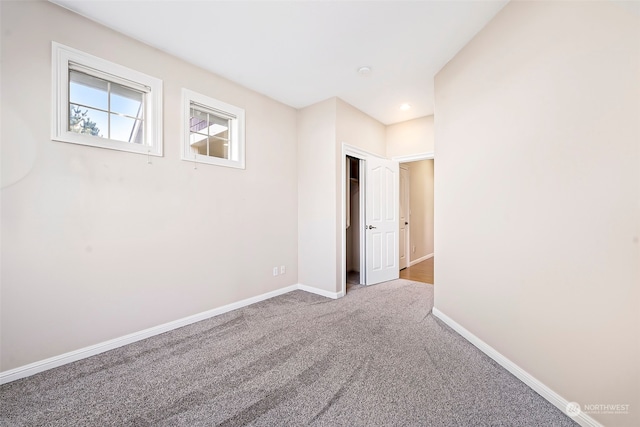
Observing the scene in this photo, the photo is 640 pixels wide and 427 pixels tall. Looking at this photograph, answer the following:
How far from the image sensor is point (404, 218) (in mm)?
5234

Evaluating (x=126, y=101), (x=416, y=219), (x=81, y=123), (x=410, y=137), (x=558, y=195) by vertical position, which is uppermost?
(x=410, y=137)

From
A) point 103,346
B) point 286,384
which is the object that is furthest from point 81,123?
point 286,384

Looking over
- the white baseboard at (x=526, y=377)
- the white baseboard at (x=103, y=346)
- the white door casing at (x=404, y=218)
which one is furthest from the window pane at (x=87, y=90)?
the white door casing at (x=404, y=218)

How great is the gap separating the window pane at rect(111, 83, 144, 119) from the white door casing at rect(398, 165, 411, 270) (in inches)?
175

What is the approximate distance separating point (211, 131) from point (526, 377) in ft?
12.0

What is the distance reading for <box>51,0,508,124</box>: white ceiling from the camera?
1920 millimetres

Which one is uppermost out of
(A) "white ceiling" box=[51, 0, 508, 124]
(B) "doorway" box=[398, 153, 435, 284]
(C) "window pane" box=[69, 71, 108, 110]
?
(A) "white ceiling" box=[51, 0, 508, 124]

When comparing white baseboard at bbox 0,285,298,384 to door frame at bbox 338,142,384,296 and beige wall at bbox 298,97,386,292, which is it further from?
Result: door frame at bbox 338,142,384,296

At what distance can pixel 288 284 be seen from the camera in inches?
146

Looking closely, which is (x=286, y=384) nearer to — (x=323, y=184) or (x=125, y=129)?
(x=323, y=184)

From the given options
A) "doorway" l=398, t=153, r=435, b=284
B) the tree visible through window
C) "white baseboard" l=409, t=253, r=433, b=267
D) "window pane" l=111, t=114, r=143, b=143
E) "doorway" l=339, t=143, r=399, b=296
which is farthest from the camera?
"white baseboard" l=409, t=253, r=433, b=267

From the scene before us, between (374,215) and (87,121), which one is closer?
(87,121)

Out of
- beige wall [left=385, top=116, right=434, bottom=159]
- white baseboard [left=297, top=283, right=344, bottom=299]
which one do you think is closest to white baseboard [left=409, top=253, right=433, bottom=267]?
beige wall [left=385, top=116, right=434, bottom=159]

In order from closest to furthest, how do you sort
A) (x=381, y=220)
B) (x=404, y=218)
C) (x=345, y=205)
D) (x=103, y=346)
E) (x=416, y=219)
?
1. (x=103, y=346)
2. (x=345, y=205)
3. (x=381, y=220)
4. (x=404, y=218)
5. (x=416, y=219)
